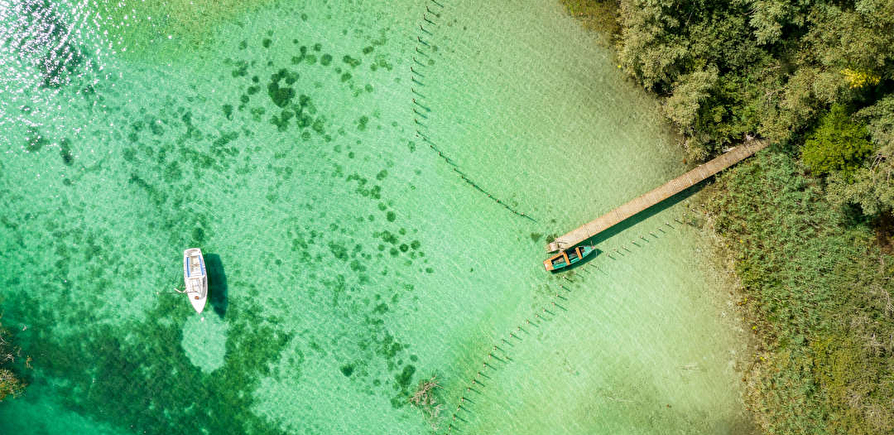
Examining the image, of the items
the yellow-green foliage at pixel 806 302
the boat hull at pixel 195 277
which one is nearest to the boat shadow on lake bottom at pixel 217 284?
the boat hull at pixel 195 277

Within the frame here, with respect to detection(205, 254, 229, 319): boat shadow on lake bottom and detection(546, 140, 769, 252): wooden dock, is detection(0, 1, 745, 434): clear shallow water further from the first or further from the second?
detection(546, 140, 769, 252): wooden dock

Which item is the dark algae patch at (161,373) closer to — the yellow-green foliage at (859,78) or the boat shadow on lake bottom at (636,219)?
the boat shadow on lake bottom at (636,219)

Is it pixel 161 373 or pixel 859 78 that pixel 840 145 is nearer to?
pixel 859 78

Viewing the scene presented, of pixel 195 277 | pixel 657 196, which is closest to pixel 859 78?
pixel 657 196

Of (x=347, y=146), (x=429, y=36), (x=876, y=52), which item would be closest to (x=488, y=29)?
(x=429, y=36)

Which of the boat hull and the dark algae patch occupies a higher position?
the boat hull

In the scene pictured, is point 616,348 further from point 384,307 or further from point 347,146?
point 347,146

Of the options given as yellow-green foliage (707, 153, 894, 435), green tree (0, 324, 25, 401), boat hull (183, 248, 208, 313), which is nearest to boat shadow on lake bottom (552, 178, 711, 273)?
yellow-green foliage (707, 153, 894, 435)

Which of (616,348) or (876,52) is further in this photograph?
(616,348)
